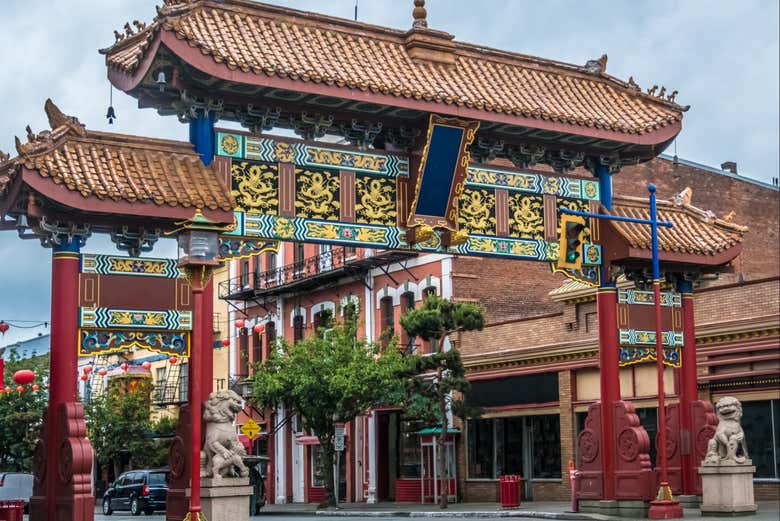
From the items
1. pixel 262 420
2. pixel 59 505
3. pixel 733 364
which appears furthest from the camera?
pixel 262 420

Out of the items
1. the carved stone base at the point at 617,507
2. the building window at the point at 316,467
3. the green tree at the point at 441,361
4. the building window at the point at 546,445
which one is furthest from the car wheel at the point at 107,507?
the carved stone base at the point at 617,507

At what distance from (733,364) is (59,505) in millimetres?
20760

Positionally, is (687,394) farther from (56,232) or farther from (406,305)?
(406,305)

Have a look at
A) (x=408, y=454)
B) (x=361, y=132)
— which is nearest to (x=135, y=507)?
(x=408, y=454)

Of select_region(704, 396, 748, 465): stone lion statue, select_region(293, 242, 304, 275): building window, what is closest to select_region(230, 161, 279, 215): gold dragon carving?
select_region(704, 396, 748, 465): stone lion statue

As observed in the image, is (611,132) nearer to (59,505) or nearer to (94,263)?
(94,263)

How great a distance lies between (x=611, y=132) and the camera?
2400 cm

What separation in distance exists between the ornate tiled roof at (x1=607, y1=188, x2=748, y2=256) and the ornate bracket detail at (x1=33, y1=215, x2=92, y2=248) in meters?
10.8

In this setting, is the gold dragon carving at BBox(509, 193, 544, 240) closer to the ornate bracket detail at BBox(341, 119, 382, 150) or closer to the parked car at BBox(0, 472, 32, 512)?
the ornate bracket detail at BBox(341, 119, 382, 150)

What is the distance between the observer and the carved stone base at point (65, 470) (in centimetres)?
1761

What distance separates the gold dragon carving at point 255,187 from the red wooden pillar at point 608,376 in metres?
7.59

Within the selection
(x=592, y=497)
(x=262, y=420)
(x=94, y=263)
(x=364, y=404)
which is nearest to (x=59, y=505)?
(x=94, y=263)

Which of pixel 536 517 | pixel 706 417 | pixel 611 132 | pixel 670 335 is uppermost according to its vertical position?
pixel 611 132

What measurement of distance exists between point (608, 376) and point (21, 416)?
130ft
